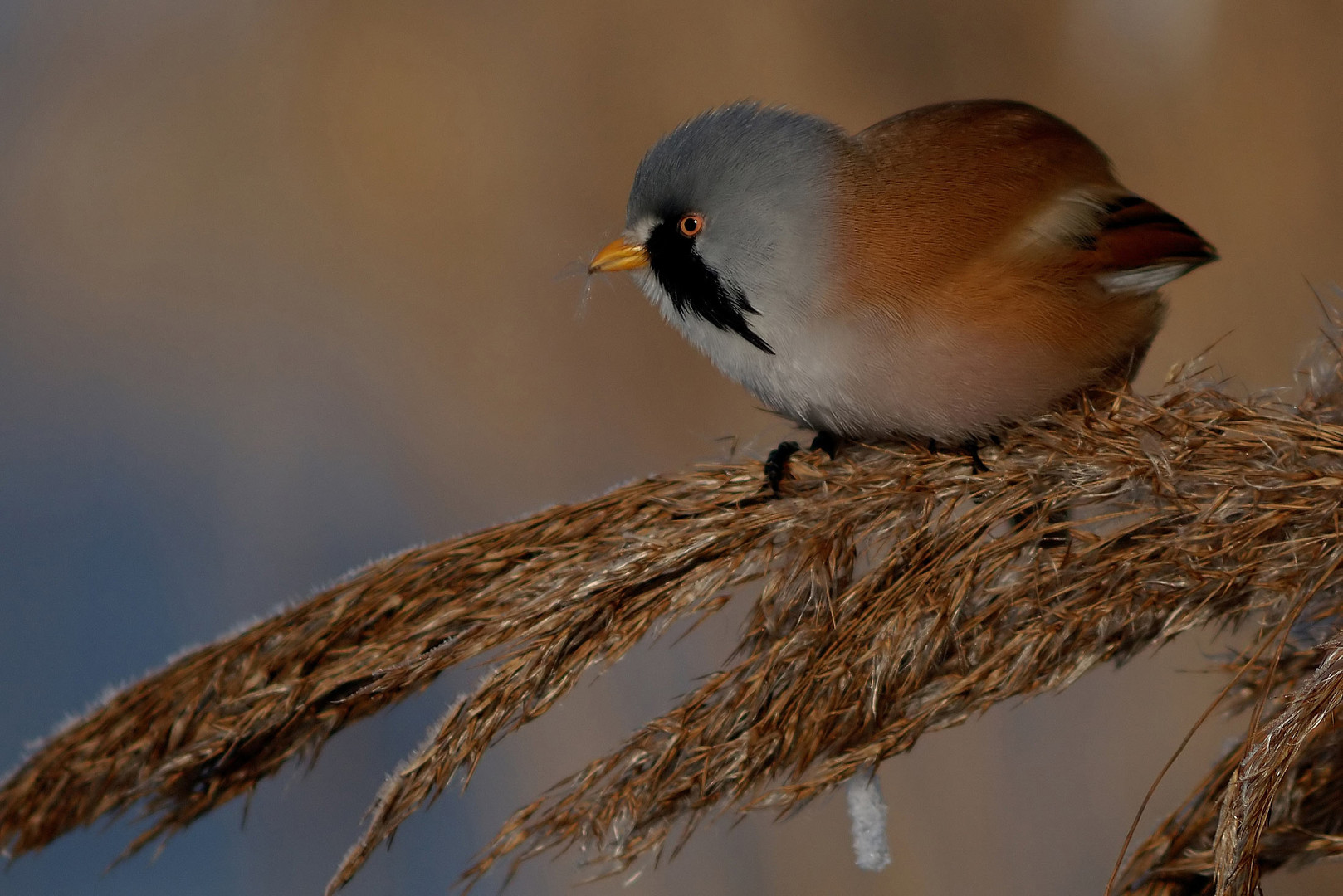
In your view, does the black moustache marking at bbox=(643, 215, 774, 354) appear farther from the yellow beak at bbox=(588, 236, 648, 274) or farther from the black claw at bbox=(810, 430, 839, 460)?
the black claw at bbox=(810, 430, 839, 460)

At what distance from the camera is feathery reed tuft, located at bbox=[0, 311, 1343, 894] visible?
94 centimetres

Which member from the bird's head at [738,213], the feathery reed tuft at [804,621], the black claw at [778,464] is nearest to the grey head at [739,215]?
the bird's head at [738,213]

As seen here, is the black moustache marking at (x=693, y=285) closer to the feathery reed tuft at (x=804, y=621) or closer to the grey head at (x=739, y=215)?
the grey head at (x=739, y=215)

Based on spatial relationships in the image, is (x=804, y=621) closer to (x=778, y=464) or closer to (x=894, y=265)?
(x=778, y=464)

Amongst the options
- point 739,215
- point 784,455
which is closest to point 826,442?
point 784,455

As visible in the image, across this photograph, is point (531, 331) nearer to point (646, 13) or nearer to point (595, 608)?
point (646, 13)

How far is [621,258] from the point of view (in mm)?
1314

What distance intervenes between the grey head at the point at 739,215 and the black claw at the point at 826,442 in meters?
0.17

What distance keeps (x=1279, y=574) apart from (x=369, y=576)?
0.93m

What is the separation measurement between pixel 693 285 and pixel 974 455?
408 mm

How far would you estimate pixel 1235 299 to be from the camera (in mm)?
2494

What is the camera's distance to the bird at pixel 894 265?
1.20 meters

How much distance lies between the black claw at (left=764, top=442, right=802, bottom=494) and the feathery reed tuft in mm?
18

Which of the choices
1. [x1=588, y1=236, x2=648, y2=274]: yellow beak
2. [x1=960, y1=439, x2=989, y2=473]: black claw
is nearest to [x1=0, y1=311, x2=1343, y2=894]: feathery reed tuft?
[x1=960, y1=439, x2=989, y2=473]: black claw
